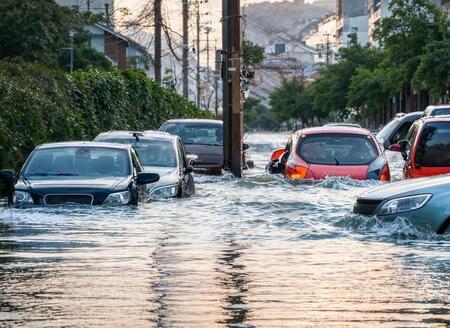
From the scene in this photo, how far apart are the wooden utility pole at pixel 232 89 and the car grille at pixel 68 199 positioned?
1373cm

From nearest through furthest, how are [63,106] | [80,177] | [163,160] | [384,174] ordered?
[80,177] → [163,160] → [384,174] → [63,106]

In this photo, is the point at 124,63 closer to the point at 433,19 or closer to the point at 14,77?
the point at 433,19

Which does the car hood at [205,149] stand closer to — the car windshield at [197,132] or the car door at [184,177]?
the car windshield at [197,132]

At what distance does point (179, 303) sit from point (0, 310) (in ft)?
4.12

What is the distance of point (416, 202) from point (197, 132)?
18415mm

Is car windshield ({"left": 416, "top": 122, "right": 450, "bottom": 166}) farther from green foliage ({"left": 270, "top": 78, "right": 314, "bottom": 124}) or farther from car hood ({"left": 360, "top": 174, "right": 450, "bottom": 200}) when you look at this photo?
green foliage ({"left": 270, "top": 78, "right": 314, "bottom": 124})

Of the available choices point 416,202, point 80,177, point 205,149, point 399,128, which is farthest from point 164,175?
point 399,128

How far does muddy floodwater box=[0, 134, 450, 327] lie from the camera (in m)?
9.81

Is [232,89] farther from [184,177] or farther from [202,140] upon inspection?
[184,177]

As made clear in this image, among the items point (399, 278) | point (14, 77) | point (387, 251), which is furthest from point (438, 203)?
point (14, 77)

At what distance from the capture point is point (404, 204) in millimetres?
15797

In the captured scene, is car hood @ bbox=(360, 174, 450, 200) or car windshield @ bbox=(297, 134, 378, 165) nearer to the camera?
car hood @ bbox=(360, 174, 450, 200)

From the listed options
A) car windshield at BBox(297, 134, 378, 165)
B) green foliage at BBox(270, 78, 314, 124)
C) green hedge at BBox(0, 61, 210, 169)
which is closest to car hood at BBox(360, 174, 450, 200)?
car windshield at BBox(297, 134, 378, 165)

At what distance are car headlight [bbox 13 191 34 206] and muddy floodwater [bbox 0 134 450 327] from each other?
0.21 meters
